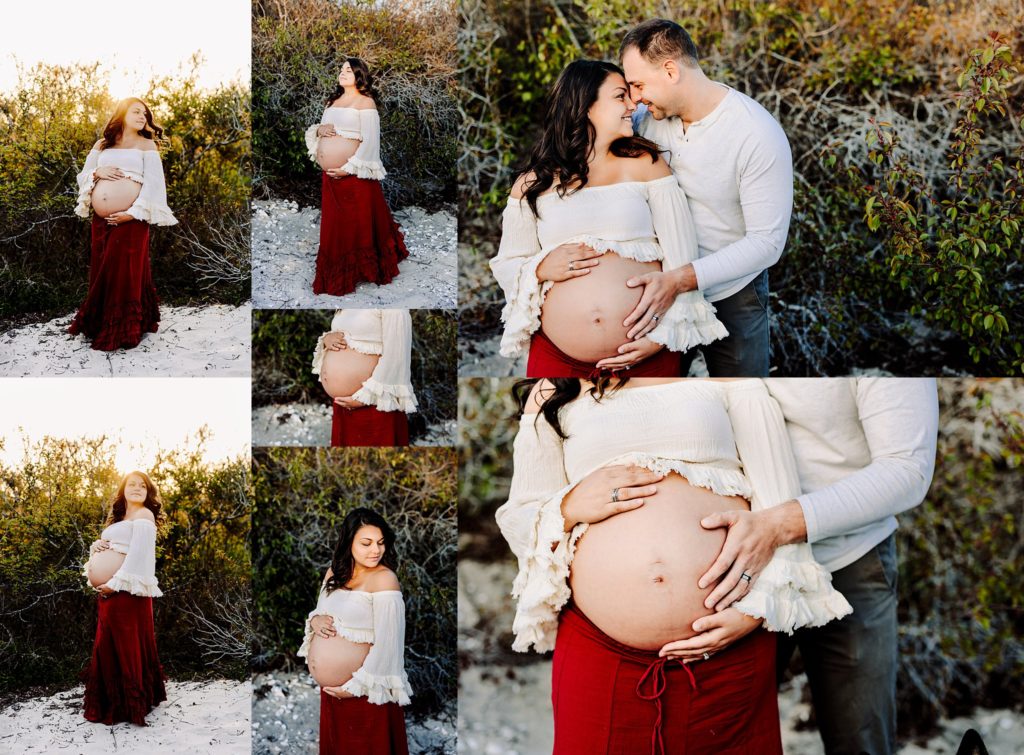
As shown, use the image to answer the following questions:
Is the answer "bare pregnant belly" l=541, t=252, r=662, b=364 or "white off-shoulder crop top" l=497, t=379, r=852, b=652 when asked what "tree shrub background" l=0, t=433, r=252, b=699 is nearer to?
"white off-shoulder crop top" l=497, t=379, r=852, b=652

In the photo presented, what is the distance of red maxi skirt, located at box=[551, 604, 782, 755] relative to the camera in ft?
9.58

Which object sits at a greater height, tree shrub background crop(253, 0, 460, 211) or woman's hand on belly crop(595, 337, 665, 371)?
tree shrub background crop(253, 0, 460, 211)

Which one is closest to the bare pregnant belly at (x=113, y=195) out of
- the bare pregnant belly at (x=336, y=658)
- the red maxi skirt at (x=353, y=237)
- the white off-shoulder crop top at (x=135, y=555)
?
the red maxi skirt at (x=353, y=237)

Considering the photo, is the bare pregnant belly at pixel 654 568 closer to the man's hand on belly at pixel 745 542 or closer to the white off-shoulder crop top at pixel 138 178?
the man's hand on belly at pixel 745 542

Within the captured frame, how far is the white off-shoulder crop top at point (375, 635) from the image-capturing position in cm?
377

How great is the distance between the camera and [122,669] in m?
3.94

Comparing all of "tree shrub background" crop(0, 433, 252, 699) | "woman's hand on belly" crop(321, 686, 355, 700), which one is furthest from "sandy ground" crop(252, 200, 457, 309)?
"woman's hand on belly" crop(321, 686, 355, 700)

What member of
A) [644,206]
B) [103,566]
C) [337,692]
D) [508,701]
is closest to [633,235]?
[644,206]

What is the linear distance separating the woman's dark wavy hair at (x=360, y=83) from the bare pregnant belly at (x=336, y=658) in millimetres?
1981

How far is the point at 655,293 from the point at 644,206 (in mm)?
287

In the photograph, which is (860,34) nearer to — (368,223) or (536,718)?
(368,223)

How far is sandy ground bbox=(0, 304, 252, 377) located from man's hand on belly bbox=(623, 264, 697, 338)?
1552mm

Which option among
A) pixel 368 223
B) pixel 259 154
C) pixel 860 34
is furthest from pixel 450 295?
pixel 860 34

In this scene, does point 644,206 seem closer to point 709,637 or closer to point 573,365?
point 573,365
